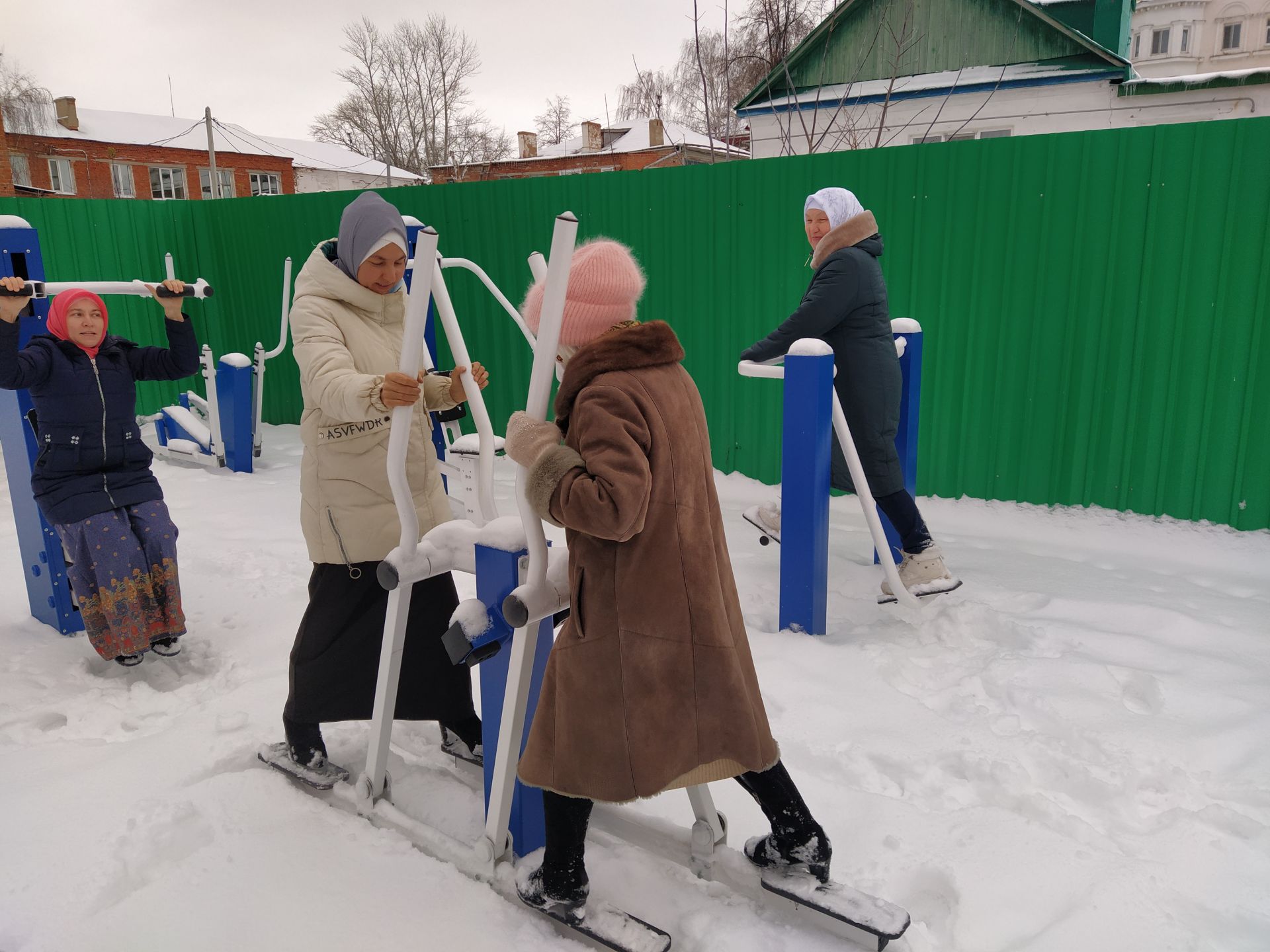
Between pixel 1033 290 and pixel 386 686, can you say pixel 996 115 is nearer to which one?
pixel 1033 290

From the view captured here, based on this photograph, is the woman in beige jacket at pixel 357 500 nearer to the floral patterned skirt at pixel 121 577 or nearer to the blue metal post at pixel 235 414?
the floral patterned skirt at pixel 121 577

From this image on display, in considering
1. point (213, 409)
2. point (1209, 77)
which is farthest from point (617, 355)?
point (1209, 77)

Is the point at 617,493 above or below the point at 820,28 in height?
below

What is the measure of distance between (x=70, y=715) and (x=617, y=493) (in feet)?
7.58

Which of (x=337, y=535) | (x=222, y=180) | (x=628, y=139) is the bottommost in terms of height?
(x=337, y=535)

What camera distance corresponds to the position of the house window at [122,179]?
2877 centimetres

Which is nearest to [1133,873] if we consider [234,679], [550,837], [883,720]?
[883,720]

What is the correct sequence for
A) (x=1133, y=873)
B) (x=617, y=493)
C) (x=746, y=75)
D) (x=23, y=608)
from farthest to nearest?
(x=746, y=75) < (x=23, y=608) < (x=1133, y=873) < (x=617, y=493)

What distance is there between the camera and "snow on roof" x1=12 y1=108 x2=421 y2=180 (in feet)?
95.6

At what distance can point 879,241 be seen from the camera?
11.5ft

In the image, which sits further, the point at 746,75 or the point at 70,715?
the point at 746,75

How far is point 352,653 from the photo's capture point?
7.46ft

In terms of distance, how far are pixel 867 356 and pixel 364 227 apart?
6.60 ft

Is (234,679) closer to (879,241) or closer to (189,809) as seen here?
(189,809)
